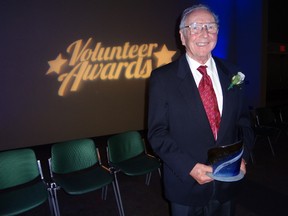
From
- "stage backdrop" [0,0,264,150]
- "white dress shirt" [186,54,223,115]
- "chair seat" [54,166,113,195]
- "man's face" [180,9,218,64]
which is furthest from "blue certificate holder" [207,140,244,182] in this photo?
"stage backdrop" [0,0,264,150]

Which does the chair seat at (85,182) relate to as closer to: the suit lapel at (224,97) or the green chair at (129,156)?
the green chair at (129,156)

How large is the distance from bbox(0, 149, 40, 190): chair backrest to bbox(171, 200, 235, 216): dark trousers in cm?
202

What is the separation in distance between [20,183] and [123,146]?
1.36 meters

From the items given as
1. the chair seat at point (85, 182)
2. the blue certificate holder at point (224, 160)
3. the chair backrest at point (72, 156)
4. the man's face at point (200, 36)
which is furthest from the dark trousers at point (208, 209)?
the chair backrest at point (72, 156)

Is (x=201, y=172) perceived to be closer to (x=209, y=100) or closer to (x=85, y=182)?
(x=209, y=100)

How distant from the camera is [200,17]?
137cm

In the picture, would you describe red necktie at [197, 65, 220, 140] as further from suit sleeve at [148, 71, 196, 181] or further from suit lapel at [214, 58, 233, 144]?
suit sleeve at [148, 71, 196, 181]

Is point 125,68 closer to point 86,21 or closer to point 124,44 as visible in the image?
point 124,44

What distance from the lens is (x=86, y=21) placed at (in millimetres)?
6223

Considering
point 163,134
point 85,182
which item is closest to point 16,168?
point 85,182

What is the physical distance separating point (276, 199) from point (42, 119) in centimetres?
499

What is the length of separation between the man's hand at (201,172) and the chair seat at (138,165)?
1901 mm

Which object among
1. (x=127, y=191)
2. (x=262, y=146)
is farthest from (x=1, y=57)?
(x=262, y=146)

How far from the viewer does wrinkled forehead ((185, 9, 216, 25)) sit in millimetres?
1367
